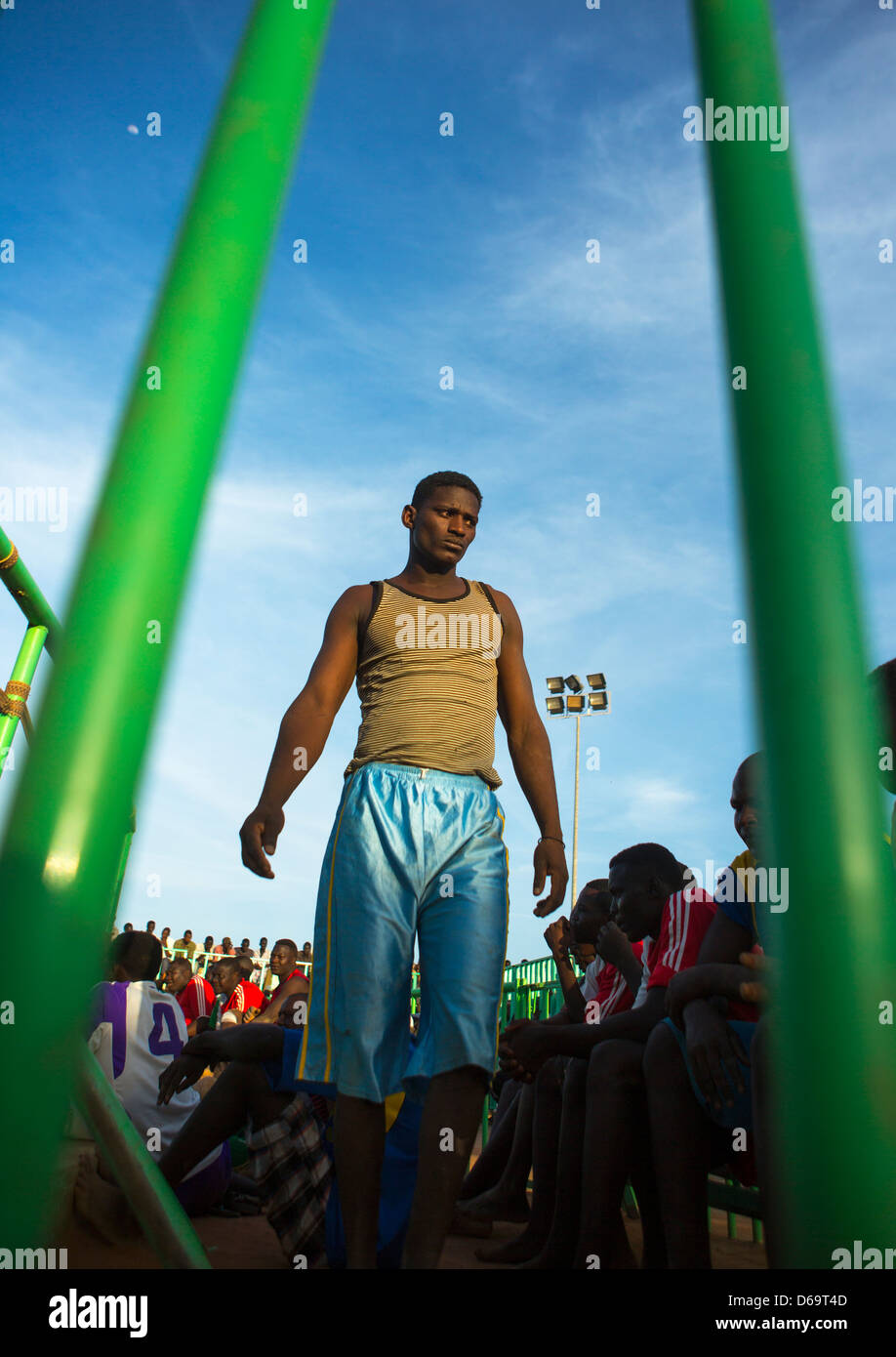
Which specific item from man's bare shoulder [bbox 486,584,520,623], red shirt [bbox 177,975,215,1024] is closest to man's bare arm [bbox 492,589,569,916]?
man's bare shoulder [bbox 486,584,520,623]

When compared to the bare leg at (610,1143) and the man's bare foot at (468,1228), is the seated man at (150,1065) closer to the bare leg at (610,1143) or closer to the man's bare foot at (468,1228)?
the man's bare foot at (468,1228)

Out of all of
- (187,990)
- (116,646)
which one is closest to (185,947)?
(187,990)

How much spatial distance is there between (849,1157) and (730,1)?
2.67ft

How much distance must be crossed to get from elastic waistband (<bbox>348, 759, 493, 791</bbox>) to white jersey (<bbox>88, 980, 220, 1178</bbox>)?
4.58 ft

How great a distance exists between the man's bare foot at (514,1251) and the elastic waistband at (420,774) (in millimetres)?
1486

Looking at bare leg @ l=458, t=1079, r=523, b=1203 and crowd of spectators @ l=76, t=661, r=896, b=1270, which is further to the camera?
bare leg @ l=458, t=1079, r=523, b=1203

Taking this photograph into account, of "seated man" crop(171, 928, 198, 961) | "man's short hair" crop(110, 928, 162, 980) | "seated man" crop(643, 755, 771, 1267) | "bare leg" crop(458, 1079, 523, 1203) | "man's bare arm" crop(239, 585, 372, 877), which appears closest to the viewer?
"seated man" crop(643, 755, 771, 1267)

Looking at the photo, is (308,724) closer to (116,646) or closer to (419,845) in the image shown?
(419,845)

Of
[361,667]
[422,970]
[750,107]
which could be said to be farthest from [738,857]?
[750,107]

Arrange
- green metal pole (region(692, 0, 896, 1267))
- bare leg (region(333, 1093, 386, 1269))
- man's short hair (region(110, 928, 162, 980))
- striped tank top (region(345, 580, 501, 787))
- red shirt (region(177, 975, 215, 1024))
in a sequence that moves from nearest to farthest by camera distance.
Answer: green metal pole (region(692, 0, 896, 1267)) → bare leg (region(333, 1093, 386, 1269)) → striped tank top (region(345, 580, 501, 787)) → man's short hair (region(110, 928, 162, 980)) → red shirt (region(177, 975, 215, 1024))

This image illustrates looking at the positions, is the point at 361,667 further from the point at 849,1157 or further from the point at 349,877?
the point at 849,1157

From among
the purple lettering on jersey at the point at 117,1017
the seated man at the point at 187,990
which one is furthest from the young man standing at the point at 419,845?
the seated man at the point at 187,990

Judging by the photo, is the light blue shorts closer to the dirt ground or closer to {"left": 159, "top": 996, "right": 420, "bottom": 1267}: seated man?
{"left": 159, "top": 996, "right": 420, "bottom": 1267}: seated man

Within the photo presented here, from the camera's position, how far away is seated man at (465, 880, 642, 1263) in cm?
288
